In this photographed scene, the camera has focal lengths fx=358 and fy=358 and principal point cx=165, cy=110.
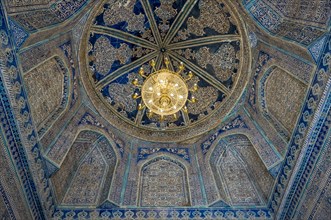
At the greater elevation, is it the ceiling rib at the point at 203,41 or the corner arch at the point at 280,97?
the ceiling rib at the point at 203,41

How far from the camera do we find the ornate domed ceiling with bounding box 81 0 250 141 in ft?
28.1

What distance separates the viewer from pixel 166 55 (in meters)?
9.80

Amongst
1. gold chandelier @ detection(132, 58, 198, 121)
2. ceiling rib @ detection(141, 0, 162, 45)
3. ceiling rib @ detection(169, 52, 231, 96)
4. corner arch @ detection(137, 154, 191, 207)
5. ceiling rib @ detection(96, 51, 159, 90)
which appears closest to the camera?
gold chandelier @ detection(132, 58, 198, 121)

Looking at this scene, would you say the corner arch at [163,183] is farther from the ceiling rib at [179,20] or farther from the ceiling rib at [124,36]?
the ceiling rib at [179,20]

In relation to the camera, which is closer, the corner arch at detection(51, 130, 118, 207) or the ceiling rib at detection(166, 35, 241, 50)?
the corner arch at detection(51, 130, 118, 207)

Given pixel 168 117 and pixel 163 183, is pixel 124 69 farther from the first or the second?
pixel 163 183

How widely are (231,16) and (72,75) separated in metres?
3.90

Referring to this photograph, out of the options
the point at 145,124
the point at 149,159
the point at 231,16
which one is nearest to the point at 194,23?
the point at 231,16

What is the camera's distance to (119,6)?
8383mm

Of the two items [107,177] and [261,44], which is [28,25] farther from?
[261,44]

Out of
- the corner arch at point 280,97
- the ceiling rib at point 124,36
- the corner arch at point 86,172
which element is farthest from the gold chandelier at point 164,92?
the ceiling rib at point 124,36

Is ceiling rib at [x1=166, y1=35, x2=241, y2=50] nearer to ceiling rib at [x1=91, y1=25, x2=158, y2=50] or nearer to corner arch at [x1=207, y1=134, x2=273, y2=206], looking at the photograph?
ceiling rib at [x1=91, y1=25, x2=158, y2=50]

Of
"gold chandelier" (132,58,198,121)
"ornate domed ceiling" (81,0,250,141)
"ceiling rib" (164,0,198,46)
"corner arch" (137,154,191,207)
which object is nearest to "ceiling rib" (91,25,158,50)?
"ornate domed ceiling" (81,0,250,141)

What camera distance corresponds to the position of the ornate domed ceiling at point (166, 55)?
28.1 feet
